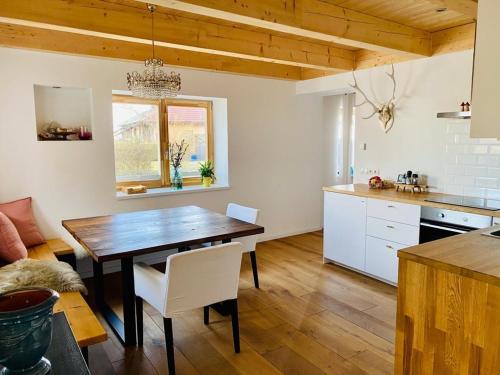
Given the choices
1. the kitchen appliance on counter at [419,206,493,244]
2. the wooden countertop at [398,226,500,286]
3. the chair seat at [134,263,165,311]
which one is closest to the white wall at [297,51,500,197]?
the kitchen appliance on counter at [419,206,493,244]

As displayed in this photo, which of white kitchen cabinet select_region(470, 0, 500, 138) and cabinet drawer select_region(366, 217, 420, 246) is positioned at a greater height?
white kitchen cabinet select_region(470, 0, 500, 138)

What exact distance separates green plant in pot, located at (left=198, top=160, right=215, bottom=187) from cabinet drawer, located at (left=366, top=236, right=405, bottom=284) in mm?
2082

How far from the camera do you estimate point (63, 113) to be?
3.79 meters

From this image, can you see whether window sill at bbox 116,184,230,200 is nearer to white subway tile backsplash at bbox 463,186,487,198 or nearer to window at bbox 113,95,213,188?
window at bbox 113,95,213,188

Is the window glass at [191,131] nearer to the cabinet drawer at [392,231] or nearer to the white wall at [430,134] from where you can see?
the white wall at [430,134]

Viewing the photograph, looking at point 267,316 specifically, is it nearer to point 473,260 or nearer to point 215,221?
point 215,221

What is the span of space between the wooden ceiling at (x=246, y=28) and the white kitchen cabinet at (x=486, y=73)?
94 centimetres

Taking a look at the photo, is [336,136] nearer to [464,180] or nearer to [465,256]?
[464,180]

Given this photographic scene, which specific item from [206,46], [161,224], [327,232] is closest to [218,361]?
[161,224]

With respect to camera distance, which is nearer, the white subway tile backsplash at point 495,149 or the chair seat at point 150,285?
the chair seat at point 150,285

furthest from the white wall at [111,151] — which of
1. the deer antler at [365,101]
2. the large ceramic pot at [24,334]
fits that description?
the large ceramic pot at [24,334]

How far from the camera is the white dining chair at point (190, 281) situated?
2170 mm

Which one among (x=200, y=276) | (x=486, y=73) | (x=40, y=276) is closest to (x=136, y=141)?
(x=40, y=276)

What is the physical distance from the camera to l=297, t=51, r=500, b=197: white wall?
11.4 feet
